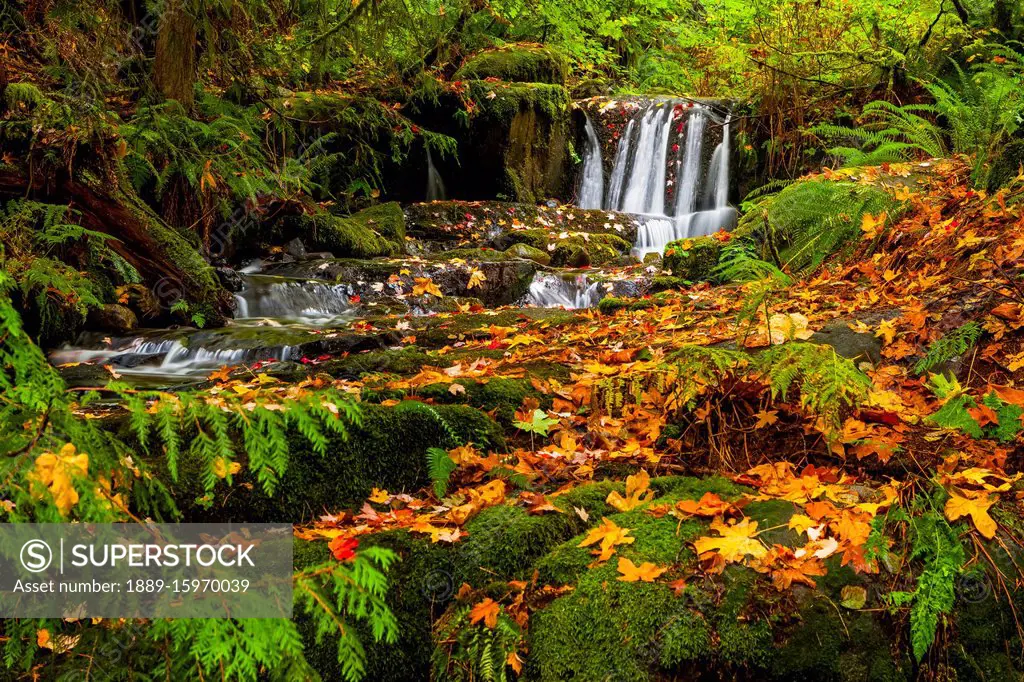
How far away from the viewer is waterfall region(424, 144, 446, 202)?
1430 cm

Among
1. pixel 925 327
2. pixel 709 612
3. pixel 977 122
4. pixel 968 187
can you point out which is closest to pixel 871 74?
pixel 977 122

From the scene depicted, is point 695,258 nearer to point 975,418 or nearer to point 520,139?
point 975,418

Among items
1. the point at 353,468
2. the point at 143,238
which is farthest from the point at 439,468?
the point at 143,238

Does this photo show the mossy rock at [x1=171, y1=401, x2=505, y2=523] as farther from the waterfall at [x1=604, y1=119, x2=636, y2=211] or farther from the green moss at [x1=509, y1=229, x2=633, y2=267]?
the waterfall at [x1=604, y1=119, x2=636, y2=211]

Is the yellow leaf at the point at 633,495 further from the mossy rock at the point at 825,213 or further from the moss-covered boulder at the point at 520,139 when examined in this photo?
the moss-covered boulder at the point at 520,139

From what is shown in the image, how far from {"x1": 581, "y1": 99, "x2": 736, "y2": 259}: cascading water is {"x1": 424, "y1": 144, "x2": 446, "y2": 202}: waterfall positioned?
342 cm

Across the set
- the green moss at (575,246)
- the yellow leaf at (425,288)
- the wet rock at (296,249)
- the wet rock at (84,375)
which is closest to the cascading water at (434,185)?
the green moss at (575,246)

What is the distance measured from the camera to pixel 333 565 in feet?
3.87

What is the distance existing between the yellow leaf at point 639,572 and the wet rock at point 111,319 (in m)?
6.82

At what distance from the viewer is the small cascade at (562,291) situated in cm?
903

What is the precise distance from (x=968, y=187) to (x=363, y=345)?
509 cm

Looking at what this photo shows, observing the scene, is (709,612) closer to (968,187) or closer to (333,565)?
(333,565)

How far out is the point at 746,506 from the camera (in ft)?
6.84

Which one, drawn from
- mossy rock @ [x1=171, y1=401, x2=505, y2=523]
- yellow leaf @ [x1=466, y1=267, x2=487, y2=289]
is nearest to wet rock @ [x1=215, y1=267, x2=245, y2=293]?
yellow leaf @ [x1=466, y1=267, x2=487, y2=289]
